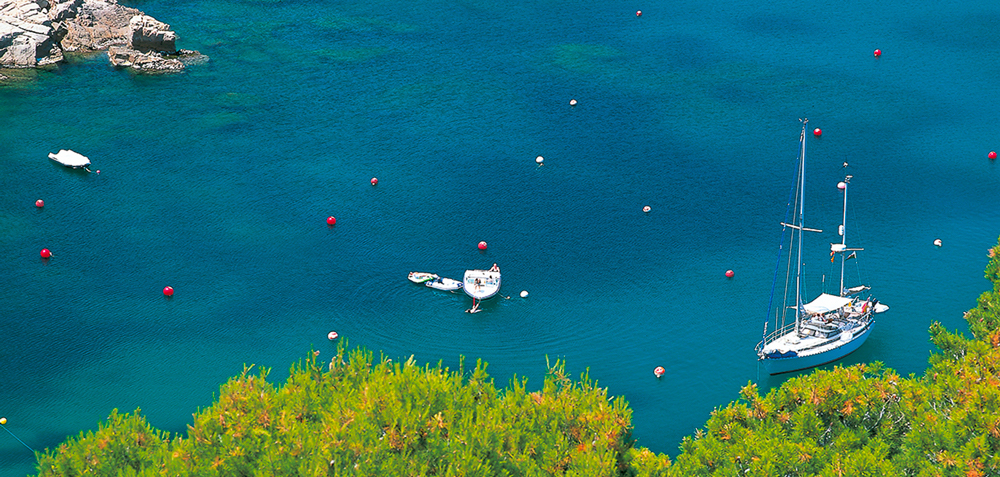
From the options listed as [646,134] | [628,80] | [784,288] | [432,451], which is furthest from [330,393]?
[628,80]

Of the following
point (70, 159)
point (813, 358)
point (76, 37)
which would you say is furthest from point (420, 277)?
point (76, 37)

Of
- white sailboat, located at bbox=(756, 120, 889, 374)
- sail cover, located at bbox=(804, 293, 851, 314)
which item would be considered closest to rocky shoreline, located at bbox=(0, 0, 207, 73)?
white sailboat, located at bbox=(756, 120, 889, 374)

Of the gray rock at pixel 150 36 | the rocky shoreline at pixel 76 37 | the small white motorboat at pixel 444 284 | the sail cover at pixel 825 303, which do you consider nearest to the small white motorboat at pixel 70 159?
the rocky shoreline at pixel 76 37

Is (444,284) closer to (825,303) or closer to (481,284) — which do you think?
(481,284)

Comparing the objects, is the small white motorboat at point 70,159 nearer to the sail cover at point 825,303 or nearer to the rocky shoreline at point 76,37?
the rocky shoreline at point 76,37

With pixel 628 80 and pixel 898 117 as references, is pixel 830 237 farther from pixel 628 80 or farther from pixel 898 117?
pixel 628 80
